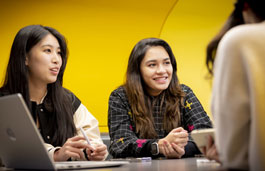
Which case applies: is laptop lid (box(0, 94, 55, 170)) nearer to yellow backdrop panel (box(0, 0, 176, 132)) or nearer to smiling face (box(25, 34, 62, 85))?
smiling face (box(25, 34, 62, 85))

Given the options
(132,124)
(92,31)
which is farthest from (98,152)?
(92,31)

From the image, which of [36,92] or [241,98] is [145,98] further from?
[241,98]

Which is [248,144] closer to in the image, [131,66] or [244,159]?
[244,159]

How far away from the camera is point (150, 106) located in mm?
2920

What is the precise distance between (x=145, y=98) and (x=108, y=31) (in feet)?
4.51

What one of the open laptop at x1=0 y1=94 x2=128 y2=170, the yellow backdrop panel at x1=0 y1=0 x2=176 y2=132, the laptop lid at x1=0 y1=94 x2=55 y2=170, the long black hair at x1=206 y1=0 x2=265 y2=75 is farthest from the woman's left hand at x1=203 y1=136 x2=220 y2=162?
the yellow backdrop panel at x1=0 y1=0 x2=176 y2=132

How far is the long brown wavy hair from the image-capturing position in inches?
109

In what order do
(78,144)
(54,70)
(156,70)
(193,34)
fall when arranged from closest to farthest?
1. (78,144)
2. (54,70)
3. (156,70)
4. (193,34)

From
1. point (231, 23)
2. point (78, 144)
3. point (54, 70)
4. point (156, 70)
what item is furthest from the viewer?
point (156, 70)

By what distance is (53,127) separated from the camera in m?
2.41

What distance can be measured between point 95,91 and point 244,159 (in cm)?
307

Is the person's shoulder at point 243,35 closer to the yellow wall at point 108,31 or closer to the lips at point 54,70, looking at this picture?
the lips at point 54,70

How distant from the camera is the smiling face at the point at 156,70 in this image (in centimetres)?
293

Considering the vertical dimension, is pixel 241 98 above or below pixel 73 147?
above
